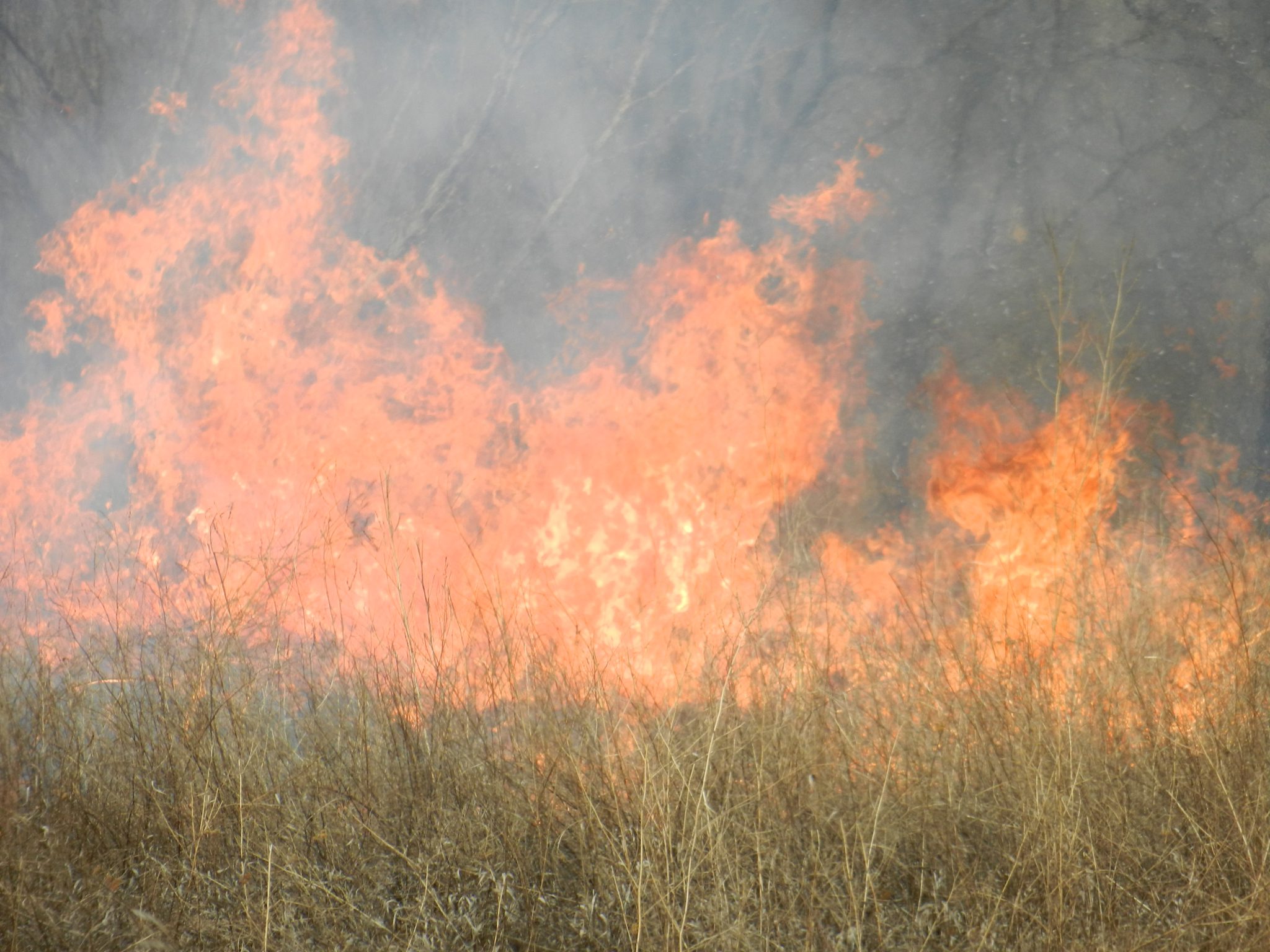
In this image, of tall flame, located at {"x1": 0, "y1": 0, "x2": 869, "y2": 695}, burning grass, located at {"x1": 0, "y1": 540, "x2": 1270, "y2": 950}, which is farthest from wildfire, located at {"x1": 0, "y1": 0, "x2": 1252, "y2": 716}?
burning grass, located at {"x1": 0, "y1": 540, "x2": 1270, "y2": 950}

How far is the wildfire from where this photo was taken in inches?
113

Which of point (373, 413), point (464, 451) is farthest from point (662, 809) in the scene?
point (373, 413)

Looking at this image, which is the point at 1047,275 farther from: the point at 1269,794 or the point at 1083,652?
the point at 1269,794

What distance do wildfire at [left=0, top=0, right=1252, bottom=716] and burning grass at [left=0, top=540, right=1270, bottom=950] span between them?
0.73 feet

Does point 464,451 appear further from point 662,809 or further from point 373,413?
point 662,809

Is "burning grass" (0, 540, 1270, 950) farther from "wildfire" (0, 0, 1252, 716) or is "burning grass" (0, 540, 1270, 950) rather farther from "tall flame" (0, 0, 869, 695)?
"tall flame" (0, 0, 869, 695)

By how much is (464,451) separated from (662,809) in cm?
159

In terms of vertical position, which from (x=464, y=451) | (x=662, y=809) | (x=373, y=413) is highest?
(x=373, y=413)

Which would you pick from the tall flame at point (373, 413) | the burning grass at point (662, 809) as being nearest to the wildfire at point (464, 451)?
the tall flame at point (373, 413)

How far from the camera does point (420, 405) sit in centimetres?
335

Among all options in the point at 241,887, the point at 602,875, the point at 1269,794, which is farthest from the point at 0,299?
the point at 1269,794

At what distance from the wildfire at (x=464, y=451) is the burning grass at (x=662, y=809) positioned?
8.8 inches

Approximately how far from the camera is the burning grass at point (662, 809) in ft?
6.44

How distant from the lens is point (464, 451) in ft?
10.8
